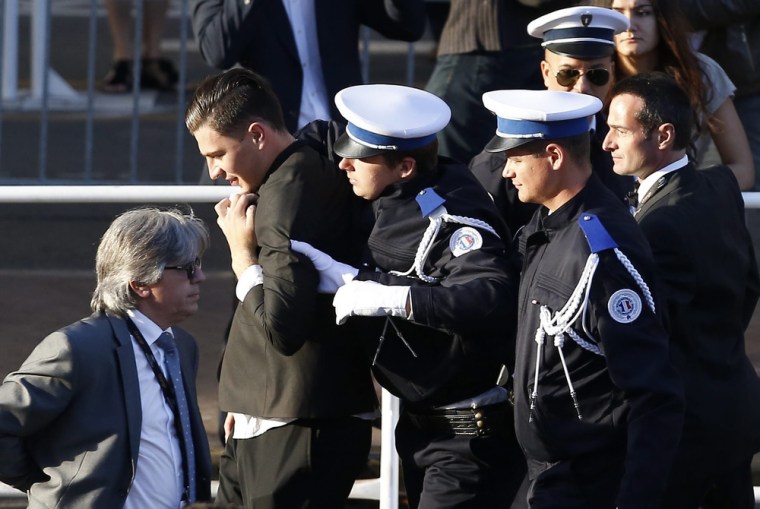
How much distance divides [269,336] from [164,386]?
0.29m

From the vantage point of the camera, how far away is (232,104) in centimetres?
386

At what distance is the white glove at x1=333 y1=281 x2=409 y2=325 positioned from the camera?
11.9 feet

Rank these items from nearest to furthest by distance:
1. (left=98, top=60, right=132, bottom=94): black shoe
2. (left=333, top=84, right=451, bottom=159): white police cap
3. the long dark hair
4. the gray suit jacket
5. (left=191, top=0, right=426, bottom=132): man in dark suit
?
the gray suit jacket
(left=333, top=84, right=451, bottom=159): white police cap
the long dark hair
(left=191, top=0, right=426, bottom=132): man in dark suit
(left=98, top=60, right=132, bottom=94): black shoe

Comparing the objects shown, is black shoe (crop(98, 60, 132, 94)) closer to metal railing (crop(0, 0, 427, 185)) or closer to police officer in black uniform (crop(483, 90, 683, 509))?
metal railing (crop(0, 0, 427, 185))

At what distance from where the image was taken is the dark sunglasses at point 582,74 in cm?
432

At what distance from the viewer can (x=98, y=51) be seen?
14766mm

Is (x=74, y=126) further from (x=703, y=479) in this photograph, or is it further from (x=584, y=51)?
(x=703, y=479)

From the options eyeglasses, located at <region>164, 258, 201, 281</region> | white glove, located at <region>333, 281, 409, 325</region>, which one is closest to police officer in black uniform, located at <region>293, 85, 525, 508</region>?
white glove, located at <region>333, 281, 409, 325</region>

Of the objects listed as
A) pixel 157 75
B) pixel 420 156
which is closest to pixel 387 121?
pixel 420 156

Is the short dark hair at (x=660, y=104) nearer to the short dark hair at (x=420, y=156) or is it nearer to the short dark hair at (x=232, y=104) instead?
the short dark hair at (x=420, y=156)

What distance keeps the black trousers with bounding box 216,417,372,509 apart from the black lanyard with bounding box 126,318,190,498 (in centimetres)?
29

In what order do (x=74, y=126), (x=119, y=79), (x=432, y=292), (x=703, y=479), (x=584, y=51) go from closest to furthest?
(x=432, y=292) < (x=703, y=479) < (x=584, y=51) < (x=74, y=126) < (x=119, y=79)

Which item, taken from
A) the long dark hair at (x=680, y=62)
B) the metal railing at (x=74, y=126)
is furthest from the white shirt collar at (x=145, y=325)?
the metal railing at (x=74, y=126)

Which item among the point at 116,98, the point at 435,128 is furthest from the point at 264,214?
Answer: the point at 116,98
